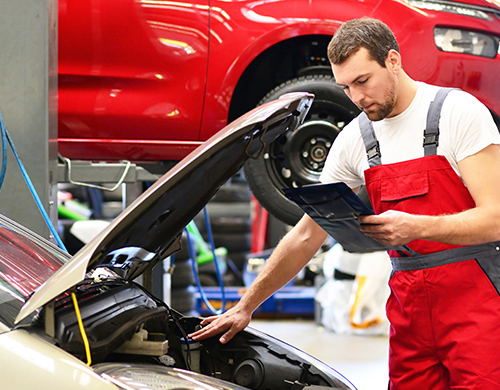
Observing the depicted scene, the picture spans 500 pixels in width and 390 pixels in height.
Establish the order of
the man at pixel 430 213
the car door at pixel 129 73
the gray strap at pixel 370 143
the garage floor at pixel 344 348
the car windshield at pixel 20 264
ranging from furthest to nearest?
the garage floor at pixel 344 348 < the car door at pixel 129 73 < the gray strap at pixel 370 143 < the man at pixel 430 213 < the car windshield at pixel 20 264

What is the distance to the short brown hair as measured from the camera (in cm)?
176

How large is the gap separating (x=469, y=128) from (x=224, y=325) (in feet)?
2.83

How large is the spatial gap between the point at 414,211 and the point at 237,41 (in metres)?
1.43

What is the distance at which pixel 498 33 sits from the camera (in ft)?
9.82

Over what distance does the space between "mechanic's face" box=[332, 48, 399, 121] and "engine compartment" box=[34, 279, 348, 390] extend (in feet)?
2.38

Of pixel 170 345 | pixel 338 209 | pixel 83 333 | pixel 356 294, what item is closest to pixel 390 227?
pixel 338 209

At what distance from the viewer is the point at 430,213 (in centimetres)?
174

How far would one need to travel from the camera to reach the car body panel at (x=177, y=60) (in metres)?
2.80

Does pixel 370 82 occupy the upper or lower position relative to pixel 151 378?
upper

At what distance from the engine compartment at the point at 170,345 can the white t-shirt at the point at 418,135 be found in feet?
1.97

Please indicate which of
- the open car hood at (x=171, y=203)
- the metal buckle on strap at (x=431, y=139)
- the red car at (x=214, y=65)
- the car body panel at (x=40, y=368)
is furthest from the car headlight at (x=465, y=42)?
the car body panel at (x=40, y=368)

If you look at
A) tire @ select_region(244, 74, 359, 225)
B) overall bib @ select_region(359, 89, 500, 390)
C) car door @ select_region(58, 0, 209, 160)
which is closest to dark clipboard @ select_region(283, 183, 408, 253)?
overall bib @ select_region(359, 89, 500, 390)

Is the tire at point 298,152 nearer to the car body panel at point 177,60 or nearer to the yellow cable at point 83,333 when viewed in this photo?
the car body panel at point 177,60

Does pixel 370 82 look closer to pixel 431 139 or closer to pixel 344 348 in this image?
pixel 431 139
